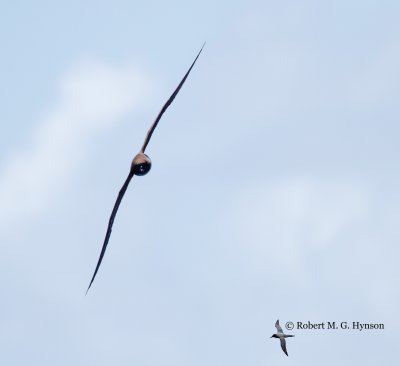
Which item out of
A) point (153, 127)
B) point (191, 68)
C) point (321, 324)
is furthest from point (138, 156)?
point (321, 324)

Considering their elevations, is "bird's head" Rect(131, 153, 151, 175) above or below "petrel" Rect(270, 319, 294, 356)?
below

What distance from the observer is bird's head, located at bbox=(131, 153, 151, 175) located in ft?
86.8

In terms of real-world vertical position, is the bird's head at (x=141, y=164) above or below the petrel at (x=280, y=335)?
below

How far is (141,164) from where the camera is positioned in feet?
86.9

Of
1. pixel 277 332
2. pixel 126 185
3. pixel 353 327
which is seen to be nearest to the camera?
pixel 126 185

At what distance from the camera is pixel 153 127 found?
2631 cm

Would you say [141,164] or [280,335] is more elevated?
[280,335]

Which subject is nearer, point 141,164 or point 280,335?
point 141,164

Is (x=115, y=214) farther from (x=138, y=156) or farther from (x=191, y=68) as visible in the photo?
(x=191, y=68)

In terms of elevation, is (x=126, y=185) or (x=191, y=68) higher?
(x=191, y=68)

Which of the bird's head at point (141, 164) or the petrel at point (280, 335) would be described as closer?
the bird's head at point (141, 164)

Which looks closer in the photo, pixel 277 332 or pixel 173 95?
pixel 173 95

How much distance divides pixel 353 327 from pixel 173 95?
1153 cm

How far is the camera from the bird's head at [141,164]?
2647 centimetres
